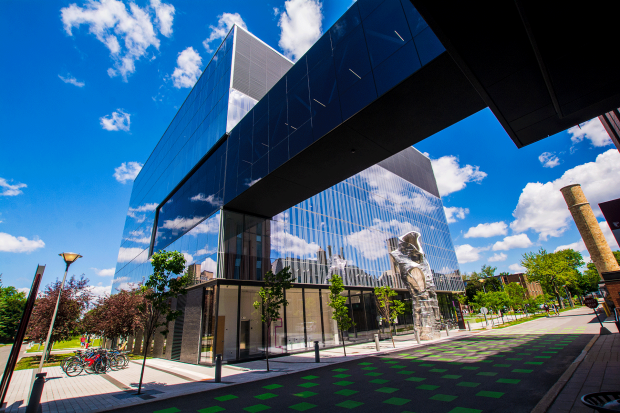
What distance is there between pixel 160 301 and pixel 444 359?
12985 mm

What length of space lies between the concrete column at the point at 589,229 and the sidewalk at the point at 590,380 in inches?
1669

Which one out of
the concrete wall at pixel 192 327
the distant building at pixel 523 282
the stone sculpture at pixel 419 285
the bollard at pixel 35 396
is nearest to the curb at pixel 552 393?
the bollard at pixel 35 396

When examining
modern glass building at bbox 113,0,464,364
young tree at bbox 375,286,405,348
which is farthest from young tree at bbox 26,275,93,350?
young tree at bbox 375,286,405,348

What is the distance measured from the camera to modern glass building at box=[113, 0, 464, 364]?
Result: 9.64 meters

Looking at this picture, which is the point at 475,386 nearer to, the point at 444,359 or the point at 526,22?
the point at 444,359

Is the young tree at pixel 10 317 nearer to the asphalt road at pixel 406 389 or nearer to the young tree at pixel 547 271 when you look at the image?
the asphalt road at pixel 406 389

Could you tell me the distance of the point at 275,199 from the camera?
52.9 feet

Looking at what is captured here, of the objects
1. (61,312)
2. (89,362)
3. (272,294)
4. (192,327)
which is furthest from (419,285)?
(61,312)

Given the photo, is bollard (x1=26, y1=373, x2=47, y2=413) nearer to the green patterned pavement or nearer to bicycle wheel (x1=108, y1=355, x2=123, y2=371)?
the green patterned pavement

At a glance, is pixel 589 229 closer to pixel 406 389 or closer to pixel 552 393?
pixel 552 393

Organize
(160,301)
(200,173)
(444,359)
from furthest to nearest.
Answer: (200,173)
(444,359)
(160,301)

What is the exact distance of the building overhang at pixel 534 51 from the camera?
14.1 feet

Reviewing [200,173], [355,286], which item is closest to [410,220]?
[355,286]

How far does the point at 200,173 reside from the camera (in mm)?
23469
